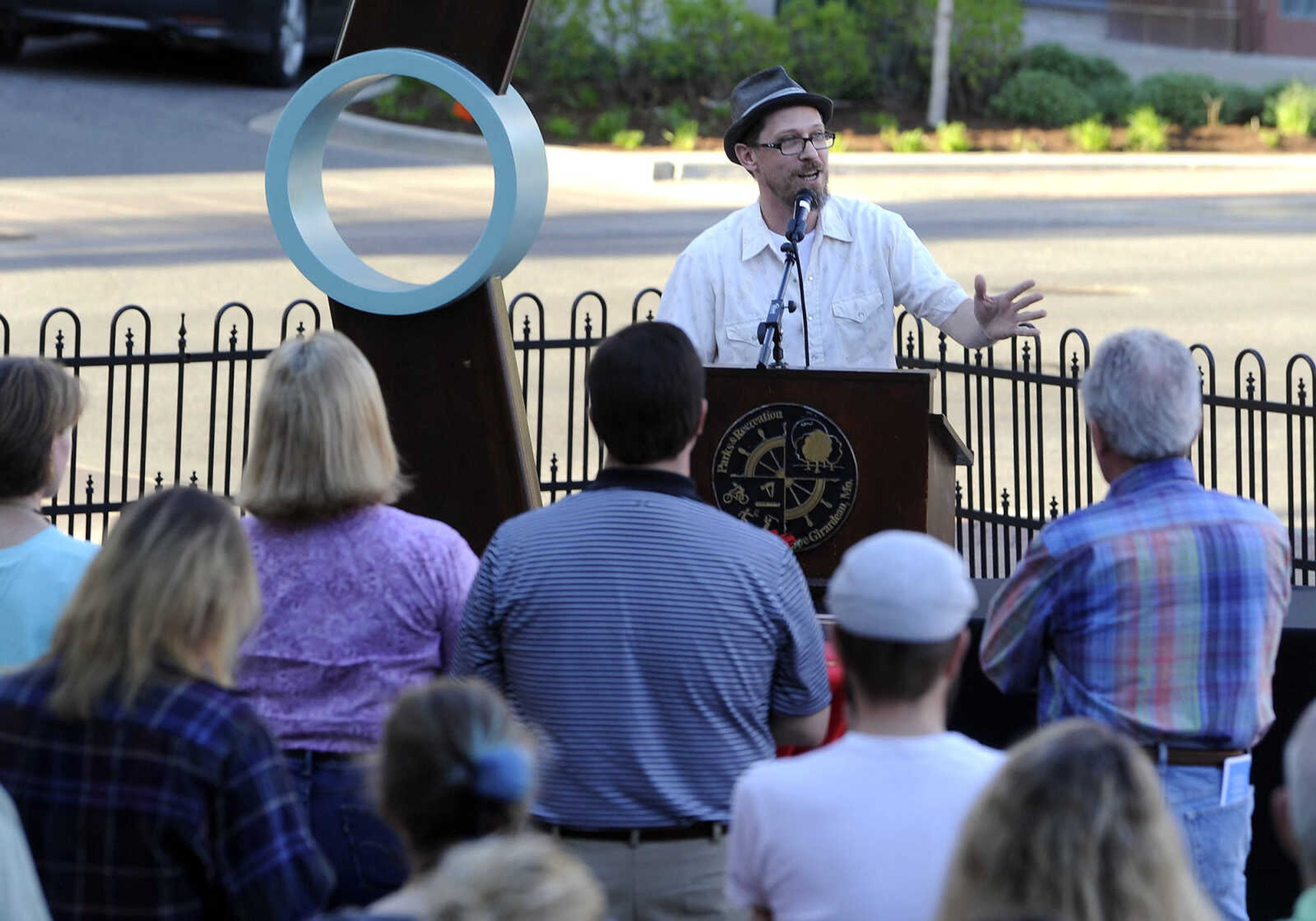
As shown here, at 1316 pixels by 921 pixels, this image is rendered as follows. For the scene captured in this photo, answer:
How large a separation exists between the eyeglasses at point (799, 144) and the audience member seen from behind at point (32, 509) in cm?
245

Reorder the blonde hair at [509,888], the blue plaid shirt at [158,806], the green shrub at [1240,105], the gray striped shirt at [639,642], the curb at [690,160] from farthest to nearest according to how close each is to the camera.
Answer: the green shrub at [1240,105], the curb at [690,160], the gray striped shirt at [639,642], the blue plaid shirt at [158,806], the blonde hair at [509,888]

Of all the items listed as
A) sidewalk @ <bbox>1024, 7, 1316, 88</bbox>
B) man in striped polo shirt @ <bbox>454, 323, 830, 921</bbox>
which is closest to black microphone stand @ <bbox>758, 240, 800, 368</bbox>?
man in striped polo shirt @ <bbox>454, 323, 830, 921</bbox>

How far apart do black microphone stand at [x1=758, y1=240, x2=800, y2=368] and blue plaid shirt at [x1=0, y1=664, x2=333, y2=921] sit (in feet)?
7.14

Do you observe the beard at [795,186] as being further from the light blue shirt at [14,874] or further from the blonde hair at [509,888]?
the blonde hair at [509,888]

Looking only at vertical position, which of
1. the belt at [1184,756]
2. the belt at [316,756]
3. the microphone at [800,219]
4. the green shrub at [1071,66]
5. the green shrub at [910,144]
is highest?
the green shrub at [1071,66]

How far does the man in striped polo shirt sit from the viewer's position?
3.30 m

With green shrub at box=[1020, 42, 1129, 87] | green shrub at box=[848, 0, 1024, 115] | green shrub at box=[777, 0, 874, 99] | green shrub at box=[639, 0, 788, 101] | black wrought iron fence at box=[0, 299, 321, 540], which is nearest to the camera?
black wrought iron fence at box=[0, 299, 321, 540]

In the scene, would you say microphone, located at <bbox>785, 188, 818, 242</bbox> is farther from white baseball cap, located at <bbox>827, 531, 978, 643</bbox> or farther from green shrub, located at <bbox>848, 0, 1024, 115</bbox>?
green shrub, located at <bbox>848, 0, 1024, 115</bbox>

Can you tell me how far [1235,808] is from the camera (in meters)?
3.59

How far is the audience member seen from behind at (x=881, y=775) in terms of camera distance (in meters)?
2.67

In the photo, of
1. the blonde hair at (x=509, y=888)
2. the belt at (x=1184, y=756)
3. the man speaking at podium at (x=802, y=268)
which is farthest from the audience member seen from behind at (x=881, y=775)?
the man speaking at podium at (x=802, y=268)

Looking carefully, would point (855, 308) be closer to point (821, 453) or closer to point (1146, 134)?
point (821, 453)

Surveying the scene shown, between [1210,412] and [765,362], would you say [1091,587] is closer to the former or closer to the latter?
[765,362]

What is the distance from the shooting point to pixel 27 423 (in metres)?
3.65
